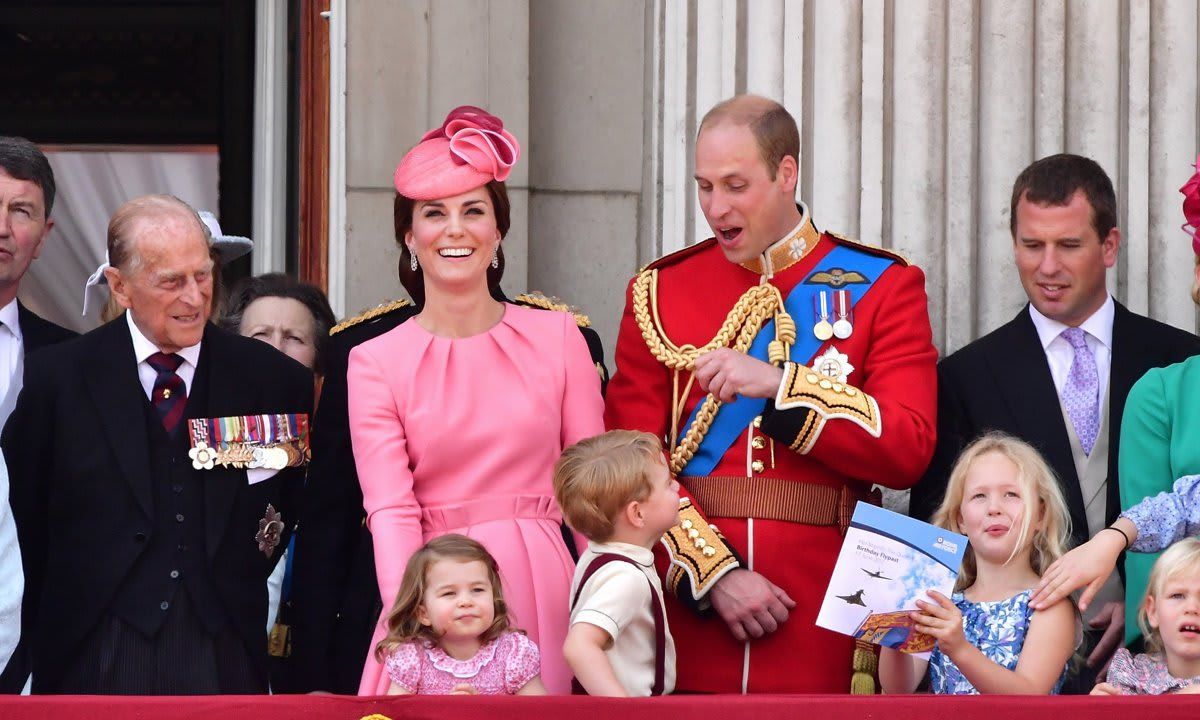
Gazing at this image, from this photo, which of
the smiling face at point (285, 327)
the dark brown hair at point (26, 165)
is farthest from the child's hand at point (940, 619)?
the dark brown hair at point (26, 165)

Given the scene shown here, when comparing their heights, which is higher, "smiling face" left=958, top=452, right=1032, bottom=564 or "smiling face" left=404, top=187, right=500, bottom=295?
"smiling face" left=404, top=187, right=500, bottom=295

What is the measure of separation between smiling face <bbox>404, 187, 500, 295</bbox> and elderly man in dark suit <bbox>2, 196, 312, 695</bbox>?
488mm

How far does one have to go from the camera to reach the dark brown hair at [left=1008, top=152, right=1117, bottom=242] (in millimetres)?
5047

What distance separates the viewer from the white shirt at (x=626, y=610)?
4.08m

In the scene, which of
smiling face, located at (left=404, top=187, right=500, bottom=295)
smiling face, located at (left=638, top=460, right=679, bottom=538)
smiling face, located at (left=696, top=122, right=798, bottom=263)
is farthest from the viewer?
smiling face, located at (left=696, top=122, right=798, bottom=263)

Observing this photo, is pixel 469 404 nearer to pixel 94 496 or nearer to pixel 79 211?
pixel 94 496

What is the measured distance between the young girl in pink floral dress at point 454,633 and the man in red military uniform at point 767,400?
476 mm

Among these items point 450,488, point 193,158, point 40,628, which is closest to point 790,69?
point 450,488

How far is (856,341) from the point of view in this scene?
4574mm

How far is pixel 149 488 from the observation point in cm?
443

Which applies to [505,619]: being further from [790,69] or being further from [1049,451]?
[790,69]

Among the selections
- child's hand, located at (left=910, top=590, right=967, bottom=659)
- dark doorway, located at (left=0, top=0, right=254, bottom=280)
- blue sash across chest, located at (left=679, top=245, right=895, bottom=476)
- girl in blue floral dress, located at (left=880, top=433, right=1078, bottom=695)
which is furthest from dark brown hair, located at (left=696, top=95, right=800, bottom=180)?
dark doorway, located at (left=0, top=0, right=254, bottom=280)

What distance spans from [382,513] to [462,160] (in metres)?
0.80

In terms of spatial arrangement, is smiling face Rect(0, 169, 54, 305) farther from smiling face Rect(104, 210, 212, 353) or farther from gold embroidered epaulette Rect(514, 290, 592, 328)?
gold embroidered epaulette Rect(514, 290, 592, 328)
